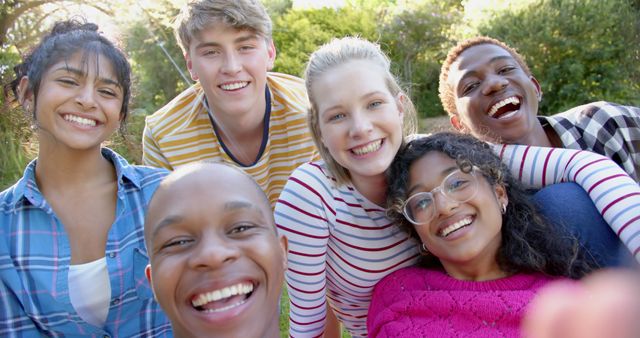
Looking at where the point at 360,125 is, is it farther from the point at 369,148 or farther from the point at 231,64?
the point at 231,64

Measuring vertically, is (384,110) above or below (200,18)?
below

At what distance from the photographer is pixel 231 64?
128 inches

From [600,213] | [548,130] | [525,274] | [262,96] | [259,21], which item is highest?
[259,21]

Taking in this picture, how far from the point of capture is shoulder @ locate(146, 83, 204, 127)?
3.63m

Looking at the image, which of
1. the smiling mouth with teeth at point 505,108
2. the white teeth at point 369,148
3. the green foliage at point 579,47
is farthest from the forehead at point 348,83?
the green foliage at point 579,47

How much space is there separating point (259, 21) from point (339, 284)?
5.27 ft

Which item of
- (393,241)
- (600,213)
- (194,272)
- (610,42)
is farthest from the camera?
(610,42)

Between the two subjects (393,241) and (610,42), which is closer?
(393,241)

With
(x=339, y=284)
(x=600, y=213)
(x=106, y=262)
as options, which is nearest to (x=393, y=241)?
(x=339, y=284)

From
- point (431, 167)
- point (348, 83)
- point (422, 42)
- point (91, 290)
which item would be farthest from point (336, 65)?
point (422, 42)

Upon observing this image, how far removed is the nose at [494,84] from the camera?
3.08 metres

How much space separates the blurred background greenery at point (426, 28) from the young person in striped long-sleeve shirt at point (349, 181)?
9.17ft

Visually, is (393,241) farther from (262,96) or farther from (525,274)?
(262,96)

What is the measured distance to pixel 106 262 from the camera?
2549 millimetres
